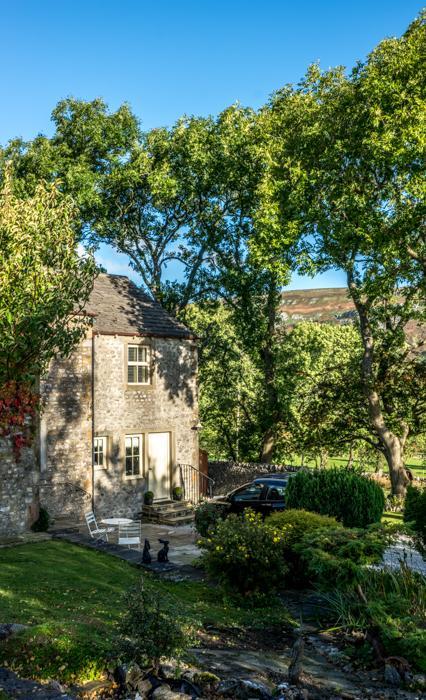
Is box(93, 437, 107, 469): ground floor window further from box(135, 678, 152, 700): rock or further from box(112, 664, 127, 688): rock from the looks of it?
box(135, 678, 152, 700): rock

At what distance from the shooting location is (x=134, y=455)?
81.1ft

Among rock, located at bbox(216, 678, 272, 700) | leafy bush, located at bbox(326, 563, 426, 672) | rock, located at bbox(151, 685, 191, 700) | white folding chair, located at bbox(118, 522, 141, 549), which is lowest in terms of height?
white folding chair, located at bbox(118, 522, 141, 549)

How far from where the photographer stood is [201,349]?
3497 cm

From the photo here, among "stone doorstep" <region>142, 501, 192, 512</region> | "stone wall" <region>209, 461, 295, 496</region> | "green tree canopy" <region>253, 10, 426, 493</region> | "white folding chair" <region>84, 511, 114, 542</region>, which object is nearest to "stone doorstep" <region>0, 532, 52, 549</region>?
"white folding chair" <region>84, 511, 114, 542</region>

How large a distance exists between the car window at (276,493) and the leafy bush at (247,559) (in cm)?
566

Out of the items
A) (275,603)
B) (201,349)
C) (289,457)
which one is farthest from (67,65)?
(289,457)

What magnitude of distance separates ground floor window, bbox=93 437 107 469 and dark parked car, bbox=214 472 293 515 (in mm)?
5820

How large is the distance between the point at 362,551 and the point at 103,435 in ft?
48.4

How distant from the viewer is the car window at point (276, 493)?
18.8 meters

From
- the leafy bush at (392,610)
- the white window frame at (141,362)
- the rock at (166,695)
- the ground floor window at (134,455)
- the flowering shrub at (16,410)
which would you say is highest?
the white window frame at (141,362)

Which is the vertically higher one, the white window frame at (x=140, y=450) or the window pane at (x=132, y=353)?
the window pane at (x=132, y=353)

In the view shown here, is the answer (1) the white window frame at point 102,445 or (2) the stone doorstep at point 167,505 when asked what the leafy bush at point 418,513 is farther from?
(1) the white window frame at point 102,445

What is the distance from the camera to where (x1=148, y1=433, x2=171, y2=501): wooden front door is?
2530 cm

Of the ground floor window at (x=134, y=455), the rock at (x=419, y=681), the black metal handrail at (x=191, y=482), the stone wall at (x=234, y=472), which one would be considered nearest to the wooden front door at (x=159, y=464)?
the ground floor window at (x=134, y=455)
